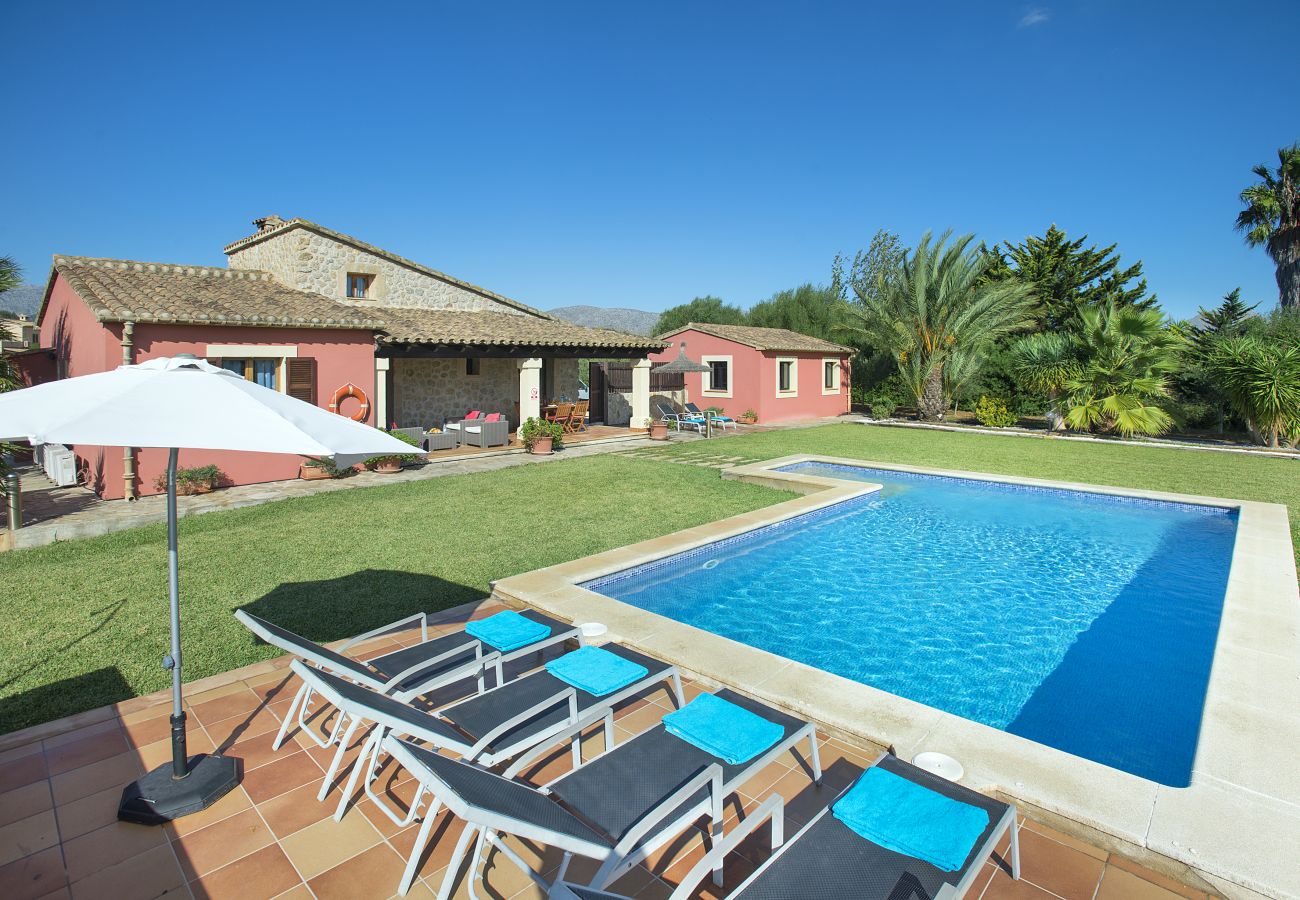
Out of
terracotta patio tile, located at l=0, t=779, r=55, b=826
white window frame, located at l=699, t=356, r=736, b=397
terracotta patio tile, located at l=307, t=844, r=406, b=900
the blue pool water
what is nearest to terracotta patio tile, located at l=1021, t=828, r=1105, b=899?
the blue pool water

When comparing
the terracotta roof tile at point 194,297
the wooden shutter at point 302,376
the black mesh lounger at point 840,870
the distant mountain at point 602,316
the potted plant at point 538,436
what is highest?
the distant mountain at point 602,316

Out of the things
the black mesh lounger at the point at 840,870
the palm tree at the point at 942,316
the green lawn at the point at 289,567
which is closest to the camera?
the black mesh lounger at the point at 840,870

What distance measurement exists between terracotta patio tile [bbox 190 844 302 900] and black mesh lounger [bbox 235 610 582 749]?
31.6 inches

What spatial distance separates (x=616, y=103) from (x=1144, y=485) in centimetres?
2438

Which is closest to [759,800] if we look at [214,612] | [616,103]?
[214,612]

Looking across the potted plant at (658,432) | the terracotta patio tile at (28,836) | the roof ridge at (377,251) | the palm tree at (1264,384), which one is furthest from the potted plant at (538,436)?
the palm tree at (1264,384)

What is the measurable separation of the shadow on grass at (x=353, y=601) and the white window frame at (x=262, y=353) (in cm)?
781

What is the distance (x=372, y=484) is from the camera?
13445mm

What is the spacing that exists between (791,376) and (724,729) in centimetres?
2589

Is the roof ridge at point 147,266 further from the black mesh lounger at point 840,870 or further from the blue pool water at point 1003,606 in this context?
the black mesh lounger at point 840,870

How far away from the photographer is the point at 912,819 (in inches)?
107

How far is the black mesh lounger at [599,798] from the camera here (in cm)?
245

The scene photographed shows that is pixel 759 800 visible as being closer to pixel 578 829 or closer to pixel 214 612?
pixel 578 829

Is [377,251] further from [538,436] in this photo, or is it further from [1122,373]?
[1122,373]
